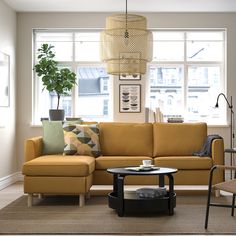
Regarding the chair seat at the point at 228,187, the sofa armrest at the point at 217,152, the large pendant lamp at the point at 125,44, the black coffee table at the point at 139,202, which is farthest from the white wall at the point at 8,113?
the chair seat at the point at 228,187

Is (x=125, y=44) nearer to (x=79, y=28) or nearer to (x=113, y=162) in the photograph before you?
(x=113, y=162)

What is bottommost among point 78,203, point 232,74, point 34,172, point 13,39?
point 78,203

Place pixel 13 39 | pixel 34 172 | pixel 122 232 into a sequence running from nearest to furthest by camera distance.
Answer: pixel 122 232
pixel 34 172
pixel 13 39

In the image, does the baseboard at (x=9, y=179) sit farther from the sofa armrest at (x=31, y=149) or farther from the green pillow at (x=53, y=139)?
the sofa armrest at (x=31, y=149)

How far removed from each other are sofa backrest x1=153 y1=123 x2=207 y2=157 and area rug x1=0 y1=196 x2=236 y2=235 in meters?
1.05

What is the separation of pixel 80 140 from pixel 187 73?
2.52 m

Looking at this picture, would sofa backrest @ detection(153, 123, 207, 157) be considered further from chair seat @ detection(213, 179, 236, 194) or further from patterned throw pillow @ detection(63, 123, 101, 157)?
chair seat @ detection(213, 179, 236, 194)

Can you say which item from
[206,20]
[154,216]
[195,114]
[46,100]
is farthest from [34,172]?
[206,20]

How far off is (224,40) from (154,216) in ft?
13.0

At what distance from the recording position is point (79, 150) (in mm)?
5902

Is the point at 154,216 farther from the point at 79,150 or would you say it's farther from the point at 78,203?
the point at 79,150

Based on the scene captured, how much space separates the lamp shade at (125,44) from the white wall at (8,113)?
82.9 inches

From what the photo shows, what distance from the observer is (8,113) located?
22.9ft

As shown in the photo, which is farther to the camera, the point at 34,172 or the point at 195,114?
the point at 195,114
